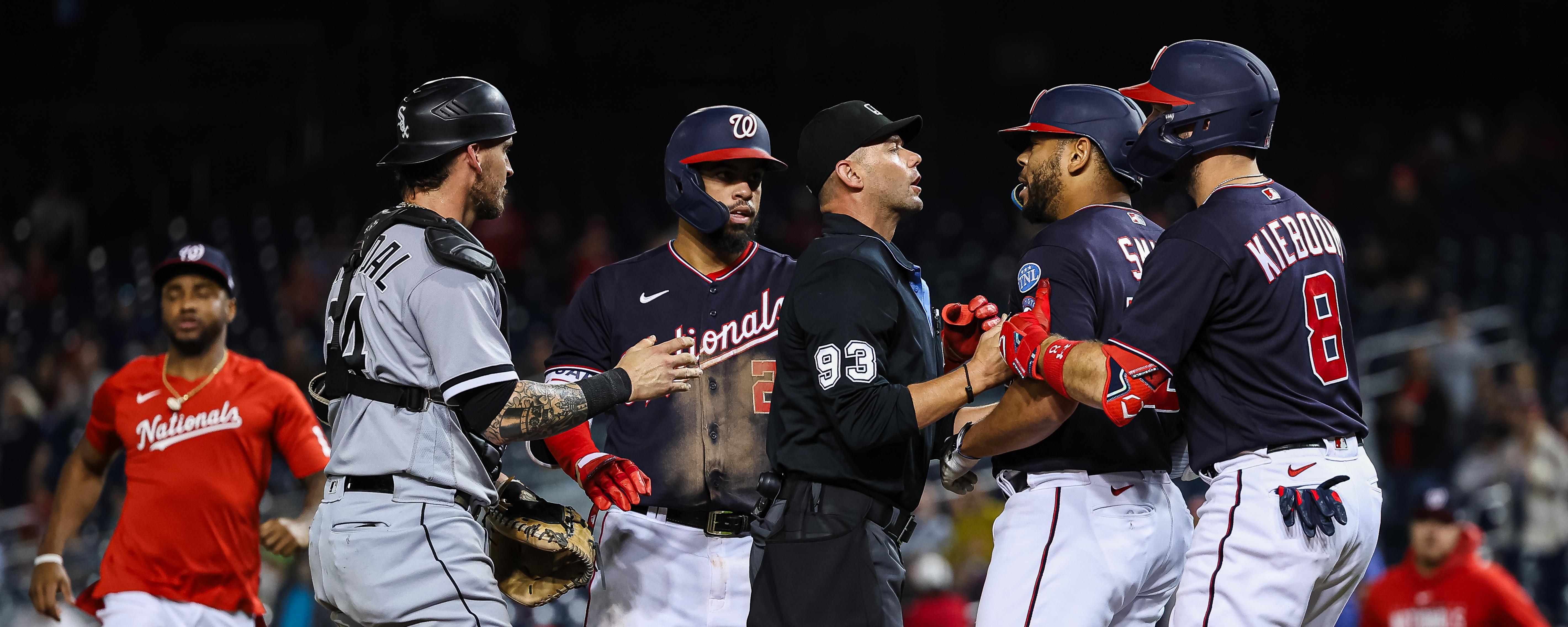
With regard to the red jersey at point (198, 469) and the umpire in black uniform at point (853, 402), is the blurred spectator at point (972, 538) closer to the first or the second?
the red jersey at point (198, 469)

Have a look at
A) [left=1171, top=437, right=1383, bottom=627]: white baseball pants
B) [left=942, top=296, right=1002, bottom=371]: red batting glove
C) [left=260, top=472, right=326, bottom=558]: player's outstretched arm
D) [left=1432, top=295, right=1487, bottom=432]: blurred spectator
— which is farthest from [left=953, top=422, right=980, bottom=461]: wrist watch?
[left=1432, top=295, right=1487, bottom=432]: blurred spectator

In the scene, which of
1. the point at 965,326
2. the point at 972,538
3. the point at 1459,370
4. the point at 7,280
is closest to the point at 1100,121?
the point at 965,326

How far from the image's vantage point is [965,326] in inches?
161

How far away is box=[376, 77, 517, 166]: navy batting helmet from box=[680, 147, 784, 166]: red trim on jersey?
3.18 ft

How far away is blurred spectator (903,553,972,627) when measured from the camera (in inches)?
287

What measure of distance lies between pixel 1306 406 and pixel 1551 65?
18.4 m

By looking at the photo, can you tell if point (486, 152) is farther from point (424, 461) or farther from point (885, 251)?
point (885, 251)

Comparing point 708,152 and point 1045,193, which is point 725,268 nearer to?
point 708,152

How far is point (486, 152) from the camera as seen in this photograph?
405 centimetres

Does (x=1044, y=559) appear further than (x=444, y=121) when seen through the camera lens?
No

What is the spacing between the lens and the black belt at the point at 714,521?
15.1 feet

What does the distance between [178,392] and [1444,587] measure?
6613 mm

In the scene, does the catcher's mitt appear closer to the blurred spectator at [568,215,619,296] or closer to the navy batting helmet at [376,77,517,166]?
the navy batting helmet at [376,77,517,166]

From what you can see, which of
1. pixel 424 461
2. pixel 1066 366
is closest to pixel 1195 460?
pixel 1066 366
